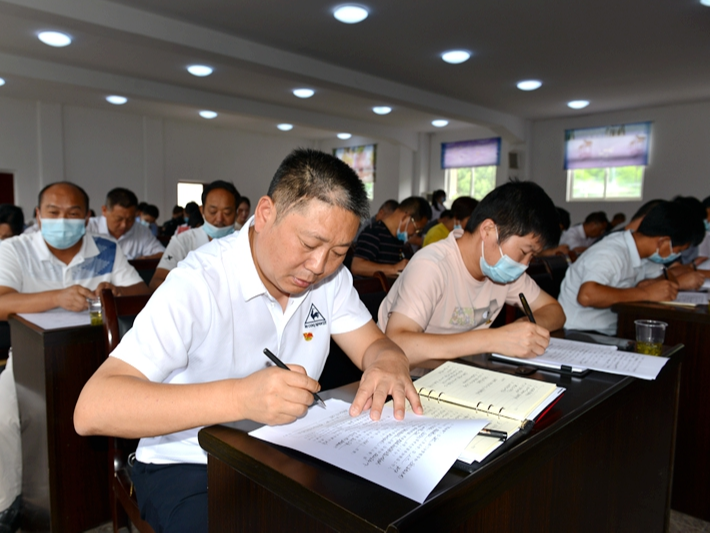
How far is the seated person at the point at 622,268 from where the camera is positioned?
7.69 ft

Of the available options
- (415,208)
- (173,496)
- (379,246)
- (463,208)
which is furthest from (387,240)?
(173,496)

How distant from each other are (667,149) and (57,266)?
8629mm

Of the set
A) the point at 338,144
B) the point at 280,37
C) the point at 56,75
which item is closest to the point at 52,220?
the point at 280,37

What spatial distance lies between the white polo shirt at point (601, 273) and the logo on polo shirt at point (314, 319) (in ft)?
5.42

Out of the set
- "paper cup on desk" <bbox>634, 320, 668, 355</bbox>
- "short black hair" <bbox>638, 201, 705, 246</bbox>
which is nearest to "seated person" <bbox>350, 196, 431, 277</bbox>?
"short black hair" <bbox>638, 201, 705, 246</bbox>

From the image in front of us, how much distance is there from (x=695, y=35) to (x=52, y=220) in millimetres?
5473

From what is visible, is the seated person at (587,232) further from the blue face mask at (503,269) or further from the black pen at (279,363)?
the black pen at (279,363)

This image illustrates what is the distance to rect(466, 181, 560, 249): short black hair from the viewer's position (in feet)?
5.20

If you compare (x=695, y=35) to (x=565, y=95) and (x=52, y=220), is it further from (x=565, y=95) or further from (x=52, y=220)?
(x=52, y=220)

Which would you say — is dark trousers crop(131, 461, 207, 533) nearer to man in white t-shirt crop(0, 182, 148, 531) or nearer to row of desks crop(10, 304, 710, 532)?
row of desks crop(10, 304, 710, 532)

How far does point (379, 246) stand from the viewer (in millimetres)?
4355

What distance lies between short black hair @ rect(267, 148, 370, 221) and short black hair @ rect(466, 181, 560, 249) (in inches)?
28.5

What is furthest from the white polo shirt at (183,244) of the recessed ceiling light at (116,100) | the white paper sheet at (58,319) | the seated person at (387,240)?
the recessed ceiling light at (116,100)

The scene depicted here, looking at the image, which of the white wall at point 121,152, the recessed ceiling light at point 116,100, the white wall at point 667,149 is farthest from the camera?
the white wall at point 121,152
